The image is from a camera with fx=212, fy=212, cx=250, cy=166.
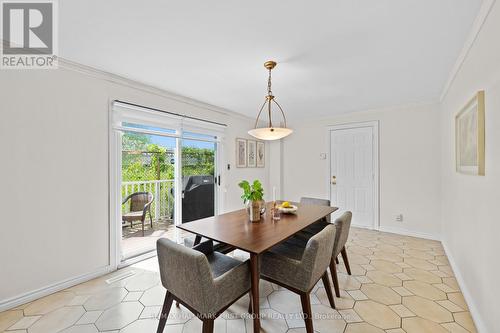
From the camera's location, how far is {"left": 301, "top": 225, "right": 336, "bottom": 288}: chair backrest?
4.75 ft

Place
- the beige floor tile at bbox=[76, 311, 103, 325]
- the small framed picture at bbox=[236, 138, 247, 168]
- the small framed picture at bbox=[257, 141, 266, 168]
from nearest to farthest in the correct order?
the beige floor tile at bbox=[76, 311, 103, 325] → the small framed picture at bbox=[236, 138, 247, 168] → the small framed picture at bbox=[257, 141, 266, 168]

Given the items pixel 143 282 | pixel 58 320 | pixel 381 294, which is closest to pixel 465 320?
pixel 381 294

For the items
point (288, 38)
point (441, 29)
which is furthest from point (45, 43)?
point (441, 29)

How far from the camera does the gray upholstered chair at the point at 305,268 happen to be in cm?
146

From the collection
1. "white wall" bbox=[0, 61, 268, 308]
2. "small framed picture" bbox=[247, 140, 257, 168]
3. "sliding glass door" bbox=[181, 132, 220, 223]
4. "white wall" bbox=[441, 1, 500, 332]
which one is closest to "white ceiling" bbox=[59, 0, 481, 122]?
"white wall" bbox=[441, 1, 500, 332]

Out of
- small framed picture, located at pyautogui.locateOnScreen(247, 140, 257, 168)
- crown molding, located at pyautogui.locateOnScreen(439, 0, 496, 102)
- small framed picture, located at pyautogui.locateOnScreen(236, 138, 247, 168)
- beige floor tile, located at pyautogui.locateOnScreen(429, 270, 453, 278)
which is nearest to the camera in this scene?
crown molding, located at pyautogui.locateOnScreen(439, 0, 496, 102)

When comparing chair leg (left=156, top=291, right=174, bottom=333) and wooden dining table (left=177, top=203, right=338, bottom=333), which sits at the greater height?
wooden dining table (left=177, top=203, right=338, bottom=333)

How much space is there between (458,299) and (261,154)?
3.75 m

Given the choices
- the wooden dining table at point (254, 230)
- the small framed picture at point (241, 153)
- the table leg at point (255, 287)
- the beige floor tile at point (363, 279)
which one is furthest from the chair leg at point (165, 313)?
the small framed picture at point (241, 153)

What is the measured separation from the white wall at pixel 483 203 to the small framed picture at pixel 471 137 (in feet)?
0.22

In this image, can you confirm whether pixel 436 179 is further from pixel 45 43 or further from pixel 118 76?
pixel 45 43

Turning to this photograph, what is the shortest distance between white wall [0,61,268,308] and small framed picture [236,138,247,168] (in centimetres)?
216

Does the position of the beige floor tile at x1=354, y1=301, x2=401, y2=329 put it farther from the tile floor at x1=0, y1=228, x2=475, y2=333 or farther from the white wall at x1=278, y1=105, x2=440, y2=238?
the white wall at x1=278, y1=105, x2=440, y2=238

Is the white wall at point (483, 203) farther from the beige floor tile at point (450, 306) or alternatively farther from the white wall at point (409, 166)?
the white wall at point (409, 166)
